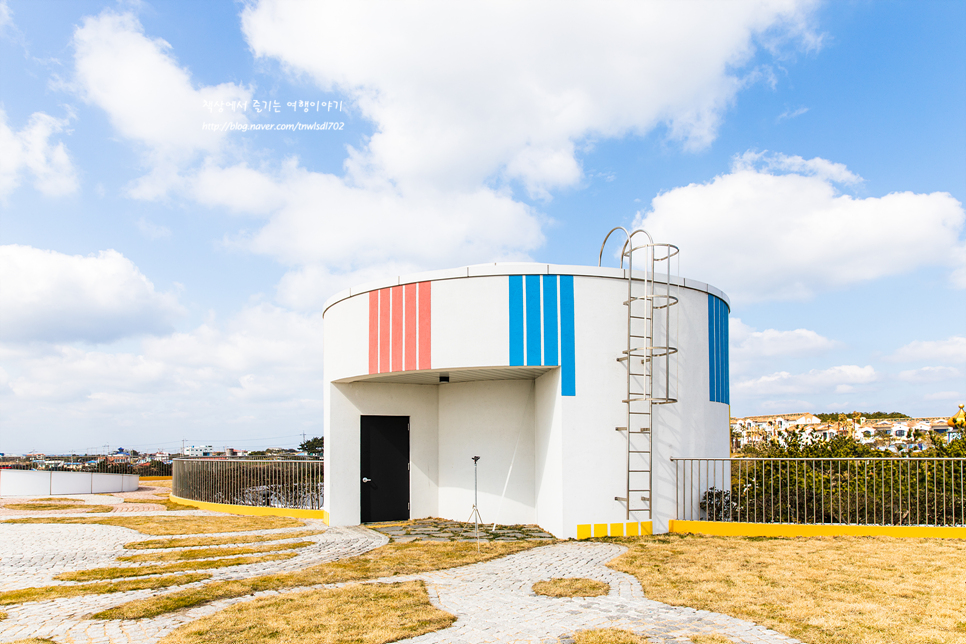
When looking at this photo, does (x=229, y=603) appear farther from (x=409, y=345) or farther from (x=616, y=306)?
(x=616, y=306)

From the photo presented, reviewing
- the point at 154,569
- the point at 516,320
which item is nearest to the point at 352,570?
the point at 154,569

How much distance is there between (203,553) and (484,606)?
5.82 meters

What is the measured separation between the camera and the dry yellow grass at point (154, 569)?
352 inches

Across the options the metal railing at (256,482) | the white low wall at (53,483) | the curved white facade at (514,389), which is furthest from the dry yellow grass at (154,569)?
the white low wall at (53,483)

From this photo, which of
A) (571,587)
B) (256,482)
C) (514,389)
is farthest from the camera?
(256,482)

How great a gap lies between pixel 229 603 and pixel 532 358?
21.4 ft

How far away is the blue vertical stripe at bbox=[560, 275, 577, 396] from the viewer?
11969 millimetres

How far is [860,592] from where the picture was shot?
300 inches

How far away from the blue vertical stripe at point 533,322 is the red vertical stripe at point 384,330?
3.06m

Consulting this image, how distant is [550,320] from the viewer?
39.8 feet

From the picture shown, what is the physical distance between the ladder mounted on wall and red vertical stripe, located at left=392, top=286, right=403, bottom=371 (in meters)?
4.34

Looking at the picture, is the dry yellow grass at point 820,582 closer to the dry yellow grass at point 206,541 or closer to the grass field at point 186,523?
the dry yellow grass at point 206,541

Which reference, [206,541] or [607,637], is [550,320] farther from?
[206,541]

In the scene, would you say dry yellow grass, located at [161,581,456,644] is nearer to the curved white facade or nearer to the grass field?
the curved white facade
